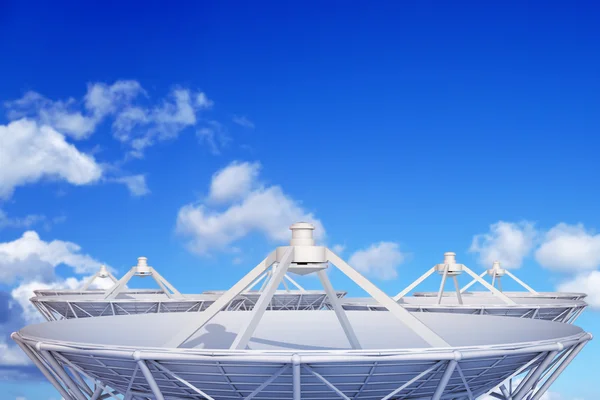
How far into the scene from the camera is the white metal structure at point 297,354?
13.3 meters

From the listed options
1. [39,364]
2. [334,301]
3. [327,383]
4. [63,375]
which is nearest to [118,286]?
[39,364]

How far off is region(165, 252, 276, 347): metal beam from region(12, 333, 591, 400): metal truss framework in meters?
1.80

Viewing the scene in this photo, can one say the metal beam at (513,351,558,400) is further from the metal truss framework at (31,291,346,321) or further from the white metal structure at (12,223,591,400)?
the metal truss framework at (31,291,346,321)

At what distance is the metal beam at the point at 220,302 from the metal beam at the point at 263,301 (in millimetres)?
887

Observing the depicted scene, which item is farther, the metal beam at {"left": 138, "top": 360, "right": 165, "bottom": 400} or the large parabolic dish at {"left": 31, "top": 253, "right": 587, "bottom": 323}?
the large parabolic dish at {"left": 31, "top": 253, "right": 587, "bottom": 323}

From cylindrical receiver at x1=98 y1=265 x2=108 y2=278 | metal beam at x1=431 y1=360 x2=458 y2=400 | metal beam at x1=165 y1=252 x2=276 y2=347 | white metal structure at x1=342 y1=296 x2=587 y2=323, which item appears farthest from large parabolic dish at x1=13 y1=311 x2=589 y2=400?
cylindrical receiver at x1=98 y1=265 x2=108 y2=278

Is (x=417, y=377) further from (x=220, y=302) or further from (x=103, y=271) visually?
(x=103, y=271)

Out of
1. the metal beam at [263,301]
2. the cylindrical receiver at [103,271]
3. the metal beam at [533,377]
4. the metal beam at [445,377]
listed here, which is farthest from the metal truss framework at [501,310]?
the cylindrical receiver at [103,271]

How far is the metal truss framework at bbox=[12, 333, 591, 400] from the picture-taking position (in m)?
13.0

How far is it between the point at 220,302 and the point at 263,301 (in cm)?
160

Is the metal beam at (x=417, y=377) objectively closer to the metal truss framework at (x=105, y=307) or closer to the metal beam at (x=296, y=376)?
the metal beam at (x=296, y=376)

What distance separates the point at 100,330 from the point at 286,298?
84.8ft

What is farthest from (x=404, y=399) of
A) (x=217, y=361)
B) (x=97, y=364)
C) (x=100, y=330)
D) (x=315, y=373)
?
(x=100, y=330)

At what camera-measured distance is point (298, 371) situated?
1280 centimetres
